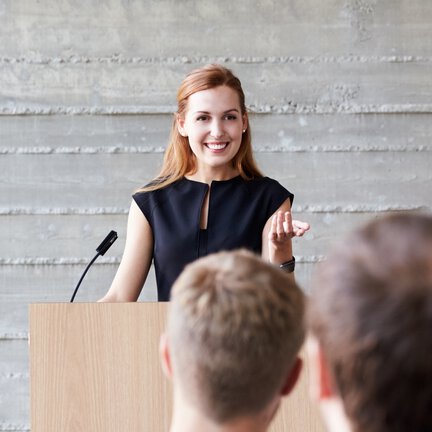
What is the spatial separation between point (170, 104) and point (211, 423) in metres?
2.62

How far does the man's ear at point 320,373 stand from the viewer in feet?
2.64

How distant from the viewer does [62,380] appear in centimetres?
192

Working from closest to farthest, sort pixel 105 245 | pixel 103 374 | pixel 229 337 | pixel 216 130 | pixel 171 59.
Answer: pixel 229 337
pixel 103 374
pixel 105 245
pixel 216 130
pixel 171 59

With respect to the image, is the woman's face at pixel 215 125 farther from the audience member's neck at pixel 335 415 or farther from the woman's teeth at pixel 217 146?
the audience member's neck at pixel 335 415

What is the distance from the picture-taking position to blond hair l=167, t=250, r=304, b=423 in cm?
101

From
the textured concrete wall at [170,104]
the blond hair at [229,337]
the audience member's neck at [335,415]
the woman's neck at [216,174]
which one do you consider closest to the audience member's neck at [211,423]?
the blond hair at [229,337]

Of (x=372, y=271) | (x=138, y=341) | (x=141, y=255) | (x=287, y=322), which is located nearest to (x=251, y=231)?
(x=141, y=255)

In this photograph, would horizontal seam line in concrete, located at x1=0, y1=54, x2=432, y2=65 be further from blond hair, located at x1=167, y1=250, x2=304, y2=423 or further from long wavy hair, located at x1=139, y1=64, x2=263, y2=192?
blond hair, located at x1=167, y1=250, x2=304, y2=423

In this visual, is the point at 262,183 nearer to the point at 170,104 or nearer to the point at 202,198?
the point at 202,198

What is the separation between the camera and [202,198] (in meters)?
2.60

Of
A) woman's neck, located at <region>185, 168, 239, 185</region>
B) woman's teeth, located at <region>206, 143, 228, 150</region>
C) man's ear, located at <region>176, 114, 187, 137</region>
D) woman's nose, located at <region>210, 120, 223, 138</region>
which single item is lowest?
woman's neck, located at <region>185, 168, 239, 185</region>

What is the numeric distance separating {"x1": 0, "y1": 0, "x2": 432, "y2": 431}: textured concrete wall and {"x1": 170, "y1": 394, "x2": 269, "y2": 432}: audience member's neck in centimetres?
251

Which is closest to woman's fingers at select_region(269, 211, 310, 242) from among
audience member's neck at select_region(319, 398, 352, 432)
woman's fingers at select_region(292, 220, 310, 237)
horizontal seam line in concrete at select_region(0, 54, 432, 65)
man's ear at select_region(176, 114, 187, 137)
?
woman's fingers at select_region(292, 220, 310, 237)

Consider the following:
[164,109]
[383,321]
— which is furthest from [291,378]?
[164,109]
